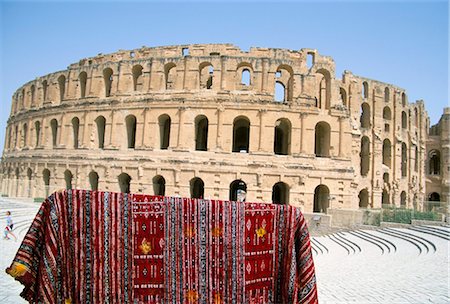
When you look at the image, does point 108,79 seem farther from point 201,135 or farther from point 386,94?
point 386,94

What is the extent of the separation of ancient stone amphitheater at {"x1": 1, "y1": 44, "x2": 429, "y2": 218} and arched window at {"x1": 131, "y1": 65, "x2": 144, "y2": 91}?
16 cm

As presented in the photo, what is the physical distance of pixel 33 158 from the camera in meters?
30.7

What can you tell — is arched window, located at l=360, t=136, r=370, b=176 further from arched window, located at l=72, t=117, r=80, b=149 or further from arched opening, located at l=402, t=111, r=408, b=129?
arched window, located at l=72, t=117, r=80, b=149

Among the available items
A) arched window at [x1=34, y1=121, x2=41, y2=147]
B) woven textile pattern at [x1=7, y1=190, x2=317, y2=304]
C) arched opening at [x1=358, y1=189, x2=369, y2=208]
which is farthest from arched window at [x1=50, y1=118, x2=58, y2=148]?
woven textile pattern at [x1=7, y1=190, x2=317, y2=304]

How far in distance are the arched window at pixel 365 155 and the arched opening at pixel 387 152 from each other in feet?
9.91

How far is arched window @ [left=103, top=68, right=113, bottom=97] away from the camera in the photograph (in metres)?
28.3

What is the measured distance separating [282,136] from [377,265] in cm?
1945

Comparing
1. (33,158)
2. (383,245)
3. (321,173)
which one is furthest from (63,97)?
(383,245)

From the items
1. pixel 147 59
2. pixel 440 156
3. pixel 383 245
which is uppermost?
pixel 147 59

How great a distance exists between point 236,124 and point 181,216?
25.4 m

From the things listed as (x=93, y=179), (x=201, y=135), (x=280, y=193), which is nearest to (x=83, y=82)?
(x=93, y=179)

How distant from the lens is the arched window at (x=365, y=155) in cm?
3077

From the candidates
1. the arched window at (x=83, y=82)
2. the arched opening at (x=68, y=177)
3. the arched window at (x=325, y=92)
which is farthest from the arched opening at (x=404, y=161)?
the arched opening at (x=68, y=177)

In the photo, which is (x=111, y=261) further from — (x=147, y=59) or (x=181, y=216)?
(x=147, y=59)
